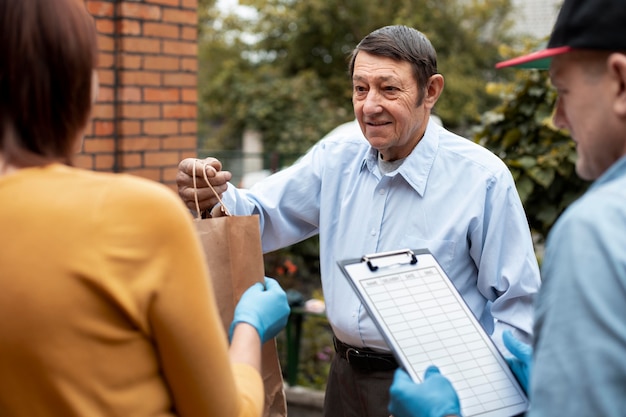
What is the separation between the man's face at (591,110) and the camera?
4.17 feet

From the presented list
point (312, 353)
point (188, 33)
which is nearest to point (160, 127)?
point (188, 33)

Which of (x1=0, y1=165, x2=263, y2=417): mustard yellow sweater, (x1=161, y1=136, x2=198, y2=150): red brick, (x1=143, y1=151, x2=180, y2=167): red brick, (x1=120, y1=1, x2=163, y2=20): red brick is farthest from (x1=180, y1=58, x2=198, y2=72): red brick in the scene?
(x1=0, y1=165, x2=263, y2=417): mustard yellow sweater

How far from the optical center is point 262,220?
8.84 ft

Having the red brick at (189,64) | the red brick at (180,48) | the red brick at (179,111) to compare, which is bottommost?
the red brick at (179,111)

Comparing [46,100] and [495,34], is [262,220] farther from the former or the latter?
[495,34]

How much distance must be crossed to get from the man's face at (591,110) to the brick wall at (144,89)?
308 cm

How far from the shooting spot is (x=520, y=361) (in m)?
1.83

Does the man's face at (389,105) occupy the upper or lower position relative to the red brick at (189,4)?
lower

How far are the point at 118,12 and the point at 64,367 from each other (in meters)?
3.16

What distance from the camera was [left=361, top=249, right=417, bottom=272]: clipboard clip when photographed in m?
1.82

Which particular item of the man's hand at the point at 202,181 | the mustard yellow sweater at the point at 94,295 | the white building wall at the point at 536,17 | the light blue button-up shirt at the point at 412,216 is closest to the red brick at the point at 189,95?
the light blue button-up shirt at the point at 412,216

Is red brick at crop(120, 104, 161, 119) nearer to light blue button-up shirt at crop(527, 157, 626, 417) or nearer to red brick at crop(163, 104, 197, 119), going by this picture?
red brick at crop(163, 104, 197, 119)

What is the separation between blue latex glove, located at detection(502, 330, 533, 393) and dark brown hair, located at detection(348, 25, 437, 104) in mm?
1012

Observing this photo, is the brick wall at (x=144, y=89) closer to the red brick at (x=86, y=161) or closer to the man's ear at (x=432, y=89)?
the red brick at (x=86, y=161)
